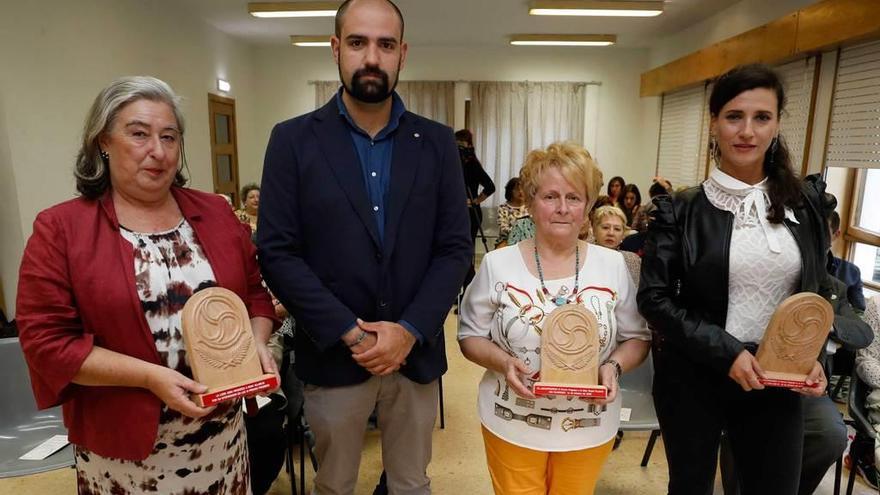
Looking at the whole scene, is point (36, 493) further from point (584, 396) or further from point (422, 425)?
point (584, 396)

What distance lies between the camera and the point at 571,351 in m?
1.23

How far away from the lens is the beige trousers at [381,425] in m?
1.40

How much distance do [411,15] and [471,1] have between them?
0.85 m

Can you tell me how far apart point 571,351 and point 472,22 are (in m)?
5.67

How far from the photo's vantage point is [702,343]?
1.25 metres

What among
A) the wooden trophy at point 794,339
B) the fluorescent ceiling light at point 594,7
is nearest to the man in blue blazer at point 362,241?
the wooden trophy at point 794,339

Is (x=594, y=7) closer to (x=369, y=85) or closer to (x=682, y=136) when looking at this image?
(x=682, y=136)

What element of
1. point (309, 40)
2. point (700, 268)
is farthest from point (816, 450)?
point (309, 40)

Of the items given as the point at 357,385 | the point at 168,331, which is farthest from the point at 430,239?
the point at 168,331

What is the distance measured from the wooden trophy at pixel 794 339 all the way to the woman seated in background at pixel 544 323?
11.3 inches

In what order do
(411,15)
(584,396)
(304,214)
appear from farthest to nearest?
(411,15) → (304,214) → (584,396)

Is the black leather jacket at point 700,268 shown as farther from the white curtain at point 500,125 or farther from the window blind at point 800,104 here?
the white curtain at point 500,125

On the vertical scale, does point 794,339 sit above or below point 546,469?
above

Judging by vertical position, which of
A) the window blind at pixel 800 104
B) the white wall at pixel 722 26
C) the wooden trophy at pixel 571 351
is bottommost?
the wooden trophy at pixel 571 351
